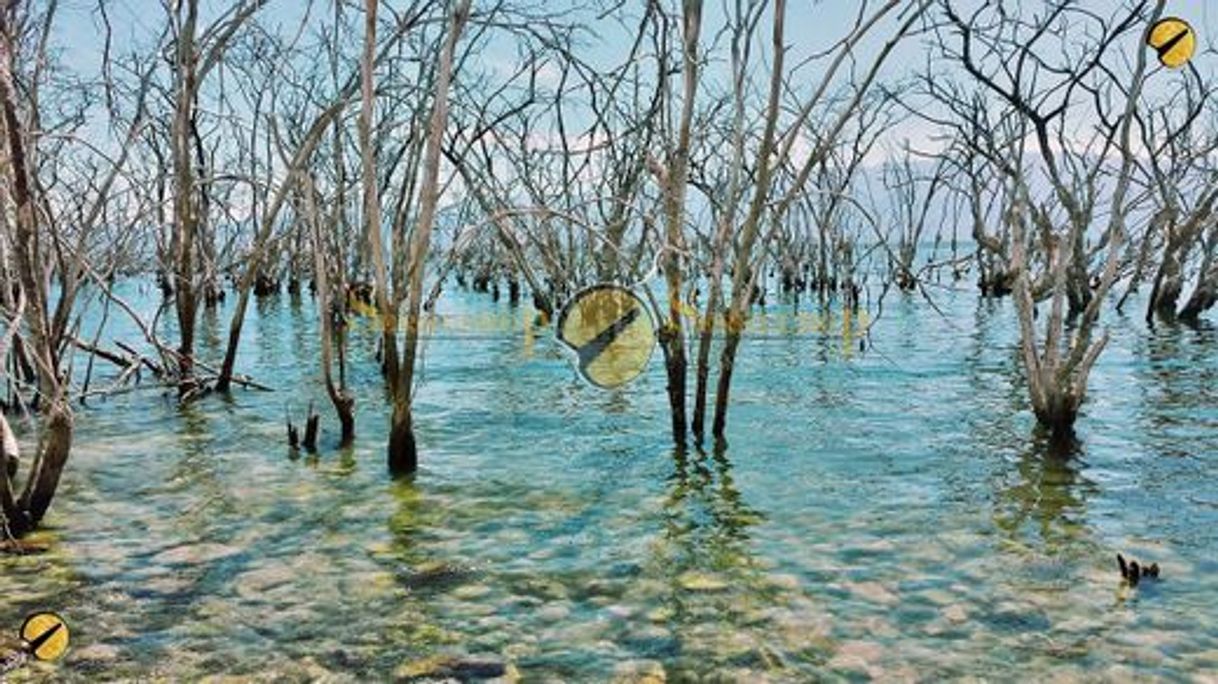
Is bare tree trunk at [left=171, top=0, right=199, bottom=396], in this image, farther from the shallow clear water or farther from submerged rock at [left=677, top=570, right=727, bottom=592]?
submerged rock at [left=677, top=570, right=727, bottom=592]

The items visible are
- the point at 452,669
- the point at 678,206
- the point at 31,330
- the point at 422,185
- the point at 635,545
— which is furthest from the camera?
the point at 678,206

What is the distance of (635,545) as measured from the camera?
5.09 meters

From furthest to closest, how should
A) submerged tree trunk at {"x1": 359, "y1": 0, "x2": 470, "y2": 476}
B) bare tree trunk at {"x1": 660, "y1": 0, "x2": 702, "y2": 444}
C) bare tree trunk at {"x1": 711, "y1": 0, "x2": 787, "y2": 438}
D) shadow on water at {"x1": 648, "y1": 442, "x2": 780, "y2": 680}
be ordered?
bare tree trunk at {"x1": 660, "y1": 0, "x2": 702, "y2": 444} → bare tree trunk at {"x1": 711, "y1": 0, "x2": 787, "y2": 438} → submerged tree trunk at {"x1": 359, "y1": 0, "x2": 470, "y2": 476} → shadow on water at {"x1": 648, "y1": 442, "x2": 780, "y2": 680}

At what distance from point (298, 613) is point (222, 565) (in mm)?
781

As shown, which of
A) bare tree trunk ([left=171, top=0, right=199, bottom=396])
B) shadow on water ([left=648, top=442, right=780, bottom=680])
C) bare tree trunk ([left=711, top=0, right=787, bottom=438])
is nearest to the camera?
shadow on water ([left=648, top=442, right=780, bottom=680])

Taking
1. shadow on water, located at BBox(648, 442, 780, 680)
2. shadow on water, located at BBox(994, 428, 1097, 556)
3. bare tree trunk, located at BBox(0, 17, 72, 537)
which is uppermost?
bare tree trunk, located at BBox(0, 17, 72, 537)

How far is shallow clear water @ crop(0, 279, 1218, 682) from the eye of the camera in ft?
12.4

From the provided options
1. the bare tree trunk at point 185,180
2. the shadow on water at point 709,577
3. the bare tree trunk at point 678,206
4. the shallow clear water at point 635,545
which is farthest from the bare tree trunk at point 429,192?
the bare tree trunk at point 185,180

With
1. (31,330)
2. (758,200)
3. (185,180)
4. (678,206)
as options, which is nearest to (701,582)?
(758,200)

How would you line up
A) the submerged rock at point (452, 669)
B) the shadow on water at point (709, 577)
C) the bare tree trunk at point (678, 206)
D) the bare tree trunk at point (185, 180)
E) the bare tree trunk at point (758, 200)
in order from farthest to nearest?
the bare tree trunk at point (185, 180) → the bare tree trunk at point (678, 206) → the bare tree trunk at point (758, 200) → the shadow on water at point (709, 577) → the submerged rock at point (452, 669)

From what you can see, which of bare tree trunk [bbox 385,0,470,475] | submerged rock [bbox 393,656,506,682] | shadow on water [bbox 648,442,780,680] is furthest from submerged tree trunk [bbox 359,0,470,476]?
submerged rock [bbox 393,656,506,682]

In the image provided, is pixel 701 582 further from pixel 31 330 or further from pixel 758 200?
pixel 31 330

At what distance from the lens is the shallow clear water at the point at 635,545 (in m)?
3.77

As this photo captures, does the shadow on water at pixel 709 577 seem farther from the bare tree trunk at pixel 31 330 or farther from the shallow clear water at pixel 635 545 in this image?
the bare tree trunk at pixel 31 330
